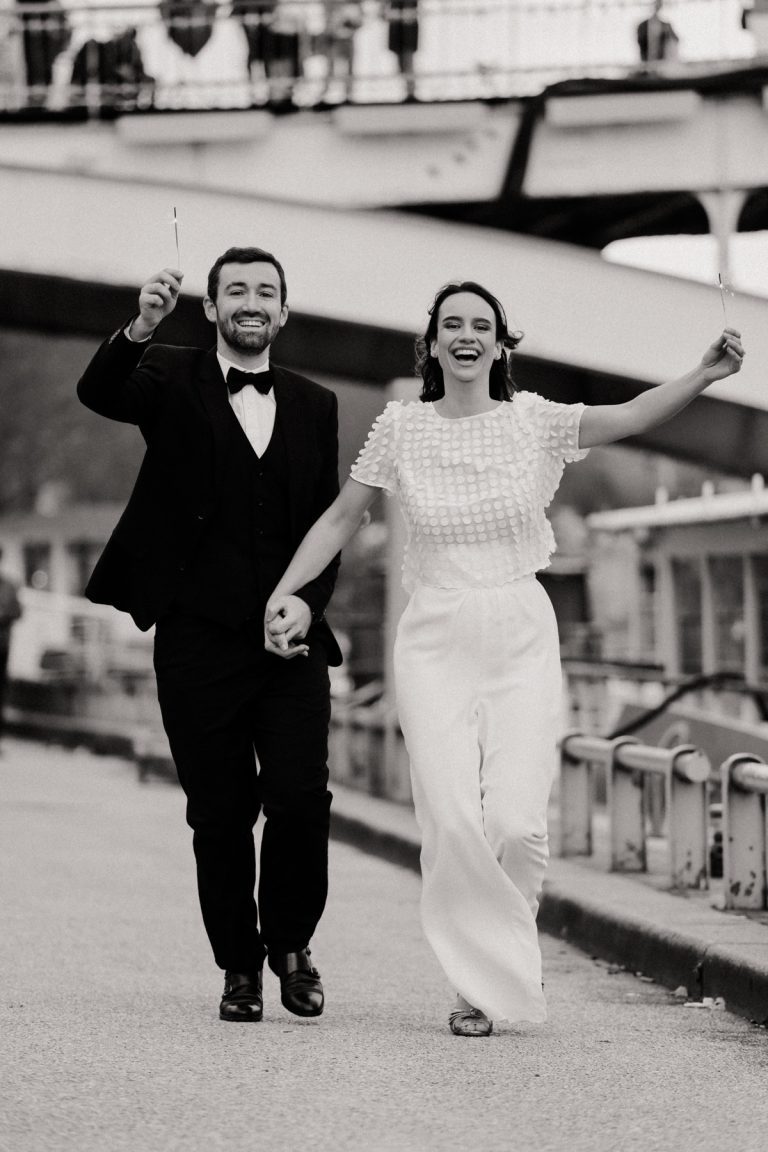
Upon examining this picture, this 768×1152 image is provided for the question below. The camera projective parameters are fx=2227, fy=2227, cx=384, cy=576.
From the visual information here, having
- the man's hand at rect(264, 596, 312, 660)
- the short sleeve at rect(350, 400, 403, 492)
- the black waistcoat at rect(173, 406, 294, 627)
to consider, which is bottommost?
the man's hand at rect(264, 596, 312, 660)

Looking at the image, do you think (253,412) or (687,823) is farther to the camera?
(687,823)

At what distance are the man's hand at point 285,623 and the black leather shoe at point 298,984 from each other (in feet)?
2.75

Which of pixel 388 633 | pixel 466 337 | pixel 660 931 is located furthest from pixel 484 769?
pixel 388 633

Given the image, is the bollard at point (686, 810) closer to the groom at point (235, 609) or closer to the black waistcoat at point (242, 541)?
the groom at point (235, 609)

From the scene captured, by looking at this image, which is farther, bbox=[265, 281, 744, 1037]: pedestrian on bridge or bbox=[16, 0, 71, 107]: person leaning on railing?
bbox=[16, 0, 71, 107]: person leaning on railing

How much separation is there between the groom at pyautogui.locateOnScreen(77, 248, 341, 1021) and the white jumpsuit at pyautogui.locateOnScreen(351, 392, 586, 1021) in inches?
10.3

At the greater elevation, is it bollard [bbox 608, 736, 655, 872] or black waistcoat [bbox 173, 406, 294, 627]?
black waistcoat [bbox 173, 406, 294, 627]

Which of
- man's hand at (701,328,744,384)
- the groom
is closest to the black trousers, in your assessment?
the groom

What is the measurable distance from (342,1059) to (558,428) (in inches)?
69.5

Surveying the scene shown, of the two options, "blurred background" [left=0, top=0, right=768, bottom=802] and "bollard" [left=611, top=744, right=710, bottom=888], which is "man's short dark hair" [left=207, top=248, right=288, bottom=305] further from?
"blurred background" [left=0, top=0, right=768, bottom=802]

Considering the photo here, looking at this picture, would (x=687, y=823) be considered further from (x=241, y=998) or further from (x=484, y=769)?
(x=241, y=998)

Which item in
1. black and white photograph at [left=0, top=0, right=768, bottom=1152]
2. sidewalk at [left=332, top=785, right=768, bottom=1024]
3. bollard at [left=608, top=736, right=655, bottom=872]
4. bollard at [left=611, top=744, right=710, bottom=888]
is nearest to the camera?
black and white photograph at [left=0, top=0, right=768, bottom=1152]

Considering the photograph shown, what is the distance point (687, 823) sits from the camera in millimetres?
8586

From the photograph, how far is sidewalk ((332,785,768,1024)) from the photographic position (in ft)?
21.9
